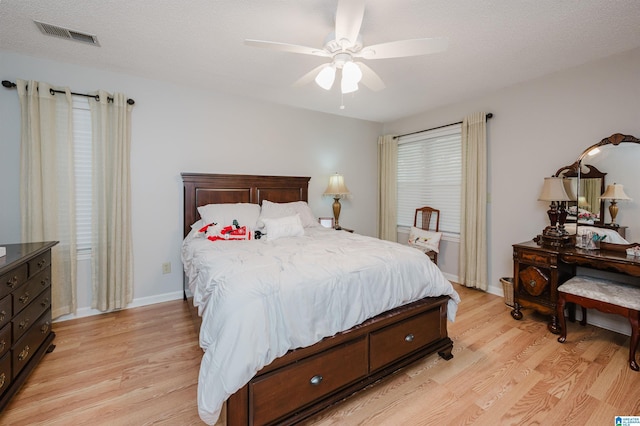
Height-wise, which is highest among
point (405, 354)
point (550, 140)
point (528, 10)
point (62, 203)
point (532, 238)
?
point (528, 10)

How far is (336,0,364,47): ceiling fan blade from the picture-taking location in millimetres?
1521

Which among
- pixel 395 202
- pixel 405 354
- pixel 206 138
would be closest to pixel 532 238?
pixel 395 202

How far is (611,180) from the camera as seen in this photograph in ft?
8.59

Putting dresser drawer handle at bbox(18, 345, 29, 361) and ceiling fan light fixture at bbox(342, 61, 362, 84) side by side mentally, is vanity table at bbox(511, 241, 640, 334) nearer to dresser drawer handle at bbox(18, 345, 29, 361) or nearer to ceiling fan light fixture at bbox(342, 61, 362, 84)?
ceiling fan light fixture at bbox(342, 61, 362, 84)

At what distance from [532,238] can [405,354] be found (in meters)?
2.29

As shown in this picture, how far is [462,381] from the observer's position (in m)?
1.92

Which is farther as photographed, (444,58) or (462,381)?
(444,58)

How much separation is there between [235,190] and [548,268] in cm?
341

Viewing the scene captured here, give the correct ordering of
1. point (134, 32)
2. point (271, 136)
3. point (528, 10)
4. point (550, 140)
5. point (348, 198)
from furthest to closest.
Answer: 1. point (348, 198)
2. point (271, 136)
3. point (550, 140)
4. point (134, 32)
5. point (528, 10)

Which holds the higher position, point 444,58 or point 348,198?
point 444,58

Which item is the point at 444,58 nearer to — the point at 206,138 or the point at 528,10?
the point at 528,10

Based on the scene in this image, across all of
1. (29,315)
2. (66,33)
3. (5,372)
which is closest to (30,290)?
(29,315)

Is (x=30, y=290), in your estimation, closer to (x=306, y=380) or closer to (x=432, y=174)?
(x=306, y=380)

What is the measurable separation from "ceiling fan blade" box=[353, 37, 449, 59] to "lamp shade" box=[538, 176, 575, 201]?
6.30 ft
